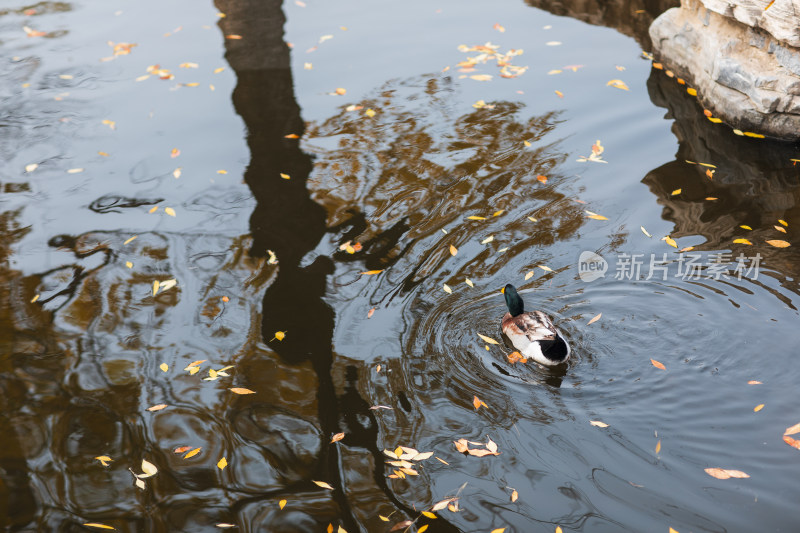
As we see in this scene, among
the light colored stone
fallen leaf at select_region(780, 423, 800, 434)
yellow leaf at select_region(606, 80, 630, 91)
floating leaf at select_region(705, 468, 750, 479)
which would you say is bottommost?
floating leaf at select_region(705, 468, 750, 479)

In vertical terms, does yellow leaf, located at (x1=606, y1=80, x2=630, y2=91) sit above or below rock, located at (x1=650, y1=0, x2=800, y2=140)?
below

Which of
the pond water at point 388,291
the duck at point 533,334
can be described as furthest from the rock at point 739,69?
the duck at point 533,334

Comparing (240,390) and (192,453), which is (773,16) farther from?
(192,453)

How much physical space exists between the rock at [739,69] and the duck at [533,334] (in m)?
4.22

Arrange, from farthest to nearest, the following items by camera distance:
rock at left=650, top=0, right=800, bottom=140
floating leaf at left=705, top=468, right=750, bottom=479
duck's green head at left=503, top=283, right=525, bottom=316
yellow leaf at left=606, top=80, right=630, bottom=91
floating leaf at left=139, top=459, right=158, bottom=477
Result: 1. yellow leaf at left=606, top=80, right=630, bottom=91
2. rock at left=650, top=0, right=800, bottom=140
3. duck's green head at left=503, top=283, right=525, bottom=316
4. floating leaf at left=139, top=459, right=158, bottom=477
5. floating leaf at left=705, top=468, right=750, bottom=479

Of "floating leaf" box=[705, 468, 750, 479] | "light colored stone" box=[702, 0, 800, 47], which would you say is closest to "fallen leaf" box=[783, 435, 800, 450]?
"floating leaf" box=[705, 468, 750, 479]

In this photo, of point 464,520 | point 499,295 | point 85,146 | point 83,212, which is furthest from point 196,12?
point 464,520

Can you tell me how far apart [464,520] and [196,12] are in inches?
420

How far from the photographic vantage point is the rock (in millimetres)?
7473

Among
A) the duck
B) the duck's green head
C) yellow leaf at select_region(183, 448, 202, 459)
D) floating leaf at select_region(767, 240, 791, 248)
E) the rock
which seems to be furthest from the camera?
the rock

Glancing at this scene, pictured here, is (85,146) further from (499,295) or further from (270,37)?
(499,295)

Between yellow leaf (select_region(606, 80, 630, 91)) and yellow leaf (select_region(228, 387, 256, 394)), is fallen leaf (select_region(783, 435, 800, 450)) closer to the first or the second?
yellow leaf (select_region(228, 387, 256, 394))

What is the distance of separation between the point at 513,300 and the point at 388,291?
121cm

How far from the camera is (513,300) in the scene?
546 centimetres
